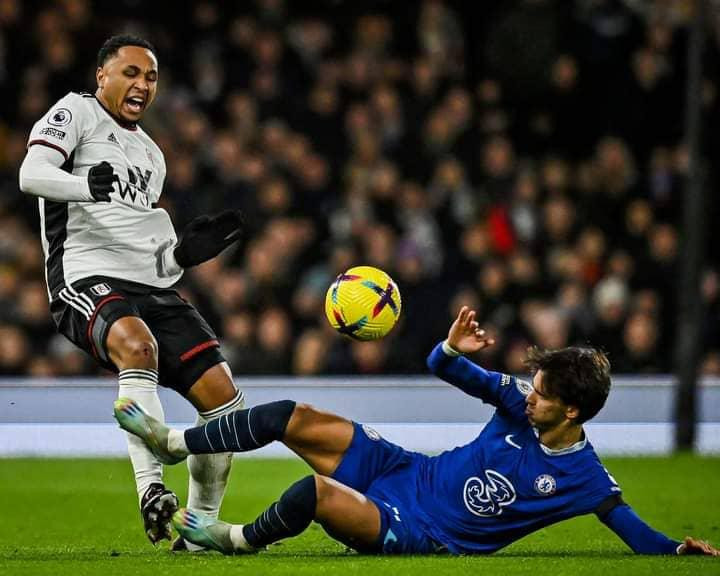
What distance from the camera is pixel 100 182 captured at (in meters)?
6.33

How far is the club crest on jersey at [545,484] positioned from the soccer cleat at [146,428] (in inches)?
54.8

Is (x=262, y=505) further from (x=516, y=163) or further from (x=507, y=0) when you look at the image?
(x=507, y=0)

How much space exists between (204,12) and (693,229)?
5568 millimetres

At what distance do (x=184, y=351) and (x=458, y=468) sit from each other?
1449mm

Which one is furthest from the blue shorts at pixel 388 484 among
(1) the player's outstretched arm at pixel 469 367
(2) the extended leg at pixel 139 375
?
(2) the extended leg at pixel 139 375

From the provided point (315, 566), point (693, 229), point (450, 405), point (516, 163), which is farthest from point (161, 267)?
point (516, 163)

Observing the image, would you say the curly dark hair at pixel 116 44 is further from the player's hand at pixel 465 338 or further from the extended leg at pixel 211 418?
the player's hand at pixel 465 338

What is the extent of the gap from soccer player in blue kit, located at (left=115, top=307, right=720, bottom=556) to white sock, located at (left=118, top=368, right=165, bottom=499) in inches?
8.6


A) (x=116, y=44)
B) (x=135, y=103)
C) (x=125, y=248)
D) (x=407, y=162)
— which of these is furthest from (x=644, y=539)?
(x=407, y=162)

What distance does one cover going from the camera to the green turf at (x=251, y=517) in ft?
18.6

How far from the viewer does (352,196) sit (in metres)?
13.5

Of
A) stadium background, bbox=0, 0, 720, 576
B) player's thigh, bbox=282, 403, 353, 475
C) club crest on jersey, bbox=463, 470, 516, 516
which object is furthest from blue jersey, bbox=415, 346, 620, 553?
stadium background, bbox=0, 0, 720, 576

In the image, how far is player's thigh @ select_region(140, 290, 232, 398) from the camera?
6.77 m

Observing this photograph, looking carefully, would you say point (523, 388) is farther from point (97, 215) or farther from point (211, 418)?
point (97, 215)
